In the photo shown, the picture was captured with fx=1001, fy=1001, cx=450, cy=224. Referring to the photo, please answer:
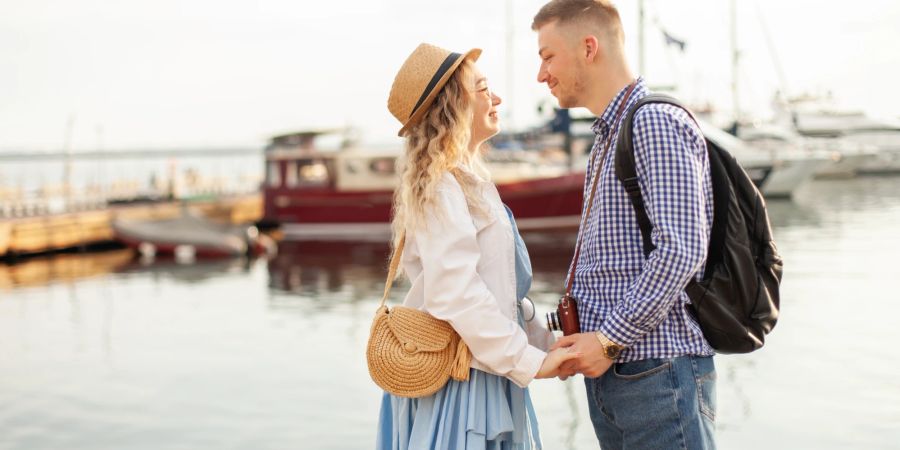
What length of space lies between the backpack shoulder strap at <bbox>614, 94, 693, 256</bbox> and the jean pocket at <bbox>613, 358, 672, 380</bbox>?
0.23 meters

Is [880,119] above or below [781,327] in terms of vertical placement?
above

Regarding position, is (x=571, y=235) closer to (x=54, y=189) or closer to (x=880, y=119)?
(x=54, y=189)

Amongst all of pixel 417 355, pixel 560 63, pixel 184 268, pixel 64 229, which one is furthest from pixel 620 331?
pixel 64 229

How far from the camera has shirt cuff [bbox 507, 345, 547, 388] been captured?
2254mm

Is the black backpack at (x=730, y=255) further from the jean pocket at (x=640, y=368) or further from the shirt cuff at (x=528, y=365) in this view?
the shirt cuff at (x=528, y=365)

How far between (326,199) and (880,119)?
33.7 m

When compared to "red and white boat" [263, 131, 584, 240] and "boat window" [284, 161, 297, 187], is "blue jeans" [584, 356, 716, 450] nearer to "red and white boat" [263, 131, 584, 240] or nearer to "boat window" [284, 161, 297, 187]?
"red and white boat" [263, 131, 584, 240]

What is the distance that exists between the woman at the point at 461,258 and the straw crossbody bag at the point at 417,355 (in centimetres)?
4

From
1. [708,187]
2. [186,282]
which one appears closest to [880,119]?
[186,282]

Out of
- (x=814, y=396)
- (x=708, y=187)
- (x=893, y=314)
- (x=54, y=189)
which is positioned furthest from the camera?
Answer: (x=54, y=189)

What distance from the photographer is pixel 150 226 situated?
2116 cm

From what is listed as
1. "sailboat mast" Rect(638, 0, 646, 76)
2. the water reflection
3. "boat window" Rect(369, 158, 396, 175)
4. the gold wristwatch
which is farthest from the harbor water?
"sailboat mast" Rect(638, 0, 646, 76)

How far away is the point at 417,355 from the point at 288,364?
5.81 metres

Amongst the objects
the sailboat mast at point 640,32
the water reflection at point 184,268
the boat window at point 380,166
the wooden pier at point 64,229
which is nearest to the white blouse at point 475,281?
the water reflection at point 184,268
